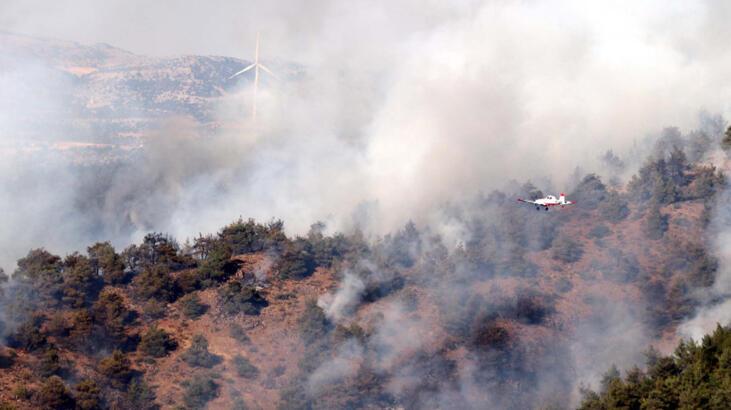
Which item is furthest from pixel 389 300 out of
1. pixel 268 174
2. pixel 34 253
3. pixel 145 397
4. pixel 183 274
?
pixel 268 174

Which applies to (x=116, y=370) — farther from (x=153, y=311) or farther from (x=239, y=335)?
(x=239, y=335)

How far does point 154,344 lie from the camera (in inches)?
2778

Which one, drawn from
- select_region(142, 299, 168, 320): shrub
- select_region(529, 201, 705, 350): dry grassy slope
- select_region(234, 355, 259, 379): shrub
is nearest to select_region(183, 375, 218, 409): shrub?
select_region(234, 355, 259, 379): shrub

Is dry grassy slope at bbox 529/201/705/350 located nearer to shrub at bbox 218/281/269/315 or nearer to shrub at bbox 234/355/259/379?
shrub at bbox 218/281/269/315

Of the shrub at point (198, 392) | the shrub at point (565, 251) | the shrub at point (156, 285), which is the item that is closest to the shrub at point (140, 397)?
the shrub at point (198, 392)

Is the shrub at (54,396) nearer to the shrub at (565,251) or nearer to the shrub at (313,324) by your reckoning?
the shrub at (313,324)

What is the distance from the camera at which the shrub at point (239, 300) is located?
251ft

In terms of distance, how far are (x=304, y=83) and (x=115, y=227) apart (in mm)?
65418

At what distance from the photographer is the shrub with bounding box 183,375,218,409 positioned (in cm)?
6619

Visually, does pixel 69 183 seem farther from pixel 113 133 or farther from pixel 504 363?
pixel 504 363

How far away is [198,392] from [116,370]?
566cm

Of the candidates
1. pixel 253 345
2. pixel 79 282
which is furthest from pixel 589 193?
pixel 79 282

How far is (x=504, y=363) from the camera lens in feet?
243

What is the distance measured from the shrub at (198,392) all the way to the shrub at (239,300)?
9.51m
